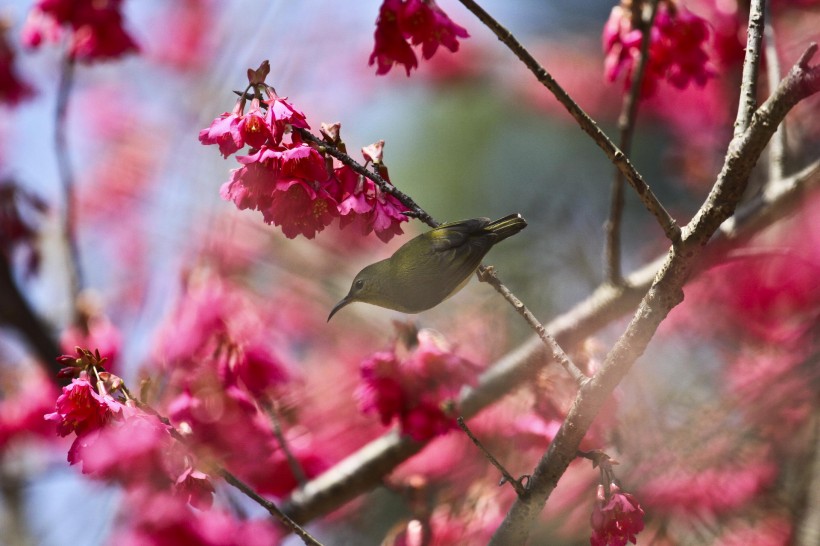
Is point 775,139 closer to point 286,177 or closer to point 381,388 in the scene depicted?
point 381,388

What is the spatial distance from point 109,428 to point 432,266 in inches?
26.2

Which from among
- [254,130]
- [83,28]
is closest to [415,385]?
[254,130]

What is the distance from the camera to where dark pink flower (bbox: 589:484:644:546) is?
47.4 inches

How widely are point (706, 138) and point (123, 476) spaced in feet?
8.83

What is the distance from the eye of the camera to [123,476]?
139 cm

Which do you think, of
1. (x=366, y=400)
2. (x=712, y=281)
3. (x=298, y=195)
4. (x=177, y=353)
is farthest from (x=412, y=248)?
(x=712, y=281)

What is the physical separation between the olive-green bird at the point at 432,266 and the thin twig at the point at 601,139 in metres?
0.40

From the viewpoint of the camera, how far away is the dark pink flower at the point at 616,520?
1205mm

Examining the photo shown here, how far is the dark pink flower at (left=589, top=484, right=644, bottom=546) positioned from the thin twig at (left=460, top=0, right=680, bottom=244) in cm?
38

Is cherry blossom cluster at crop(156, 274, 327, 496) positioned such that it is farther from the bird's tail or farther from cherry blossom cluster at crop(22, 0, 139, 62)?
cherry blossom cluster at crop(22, 0, 139, 62)

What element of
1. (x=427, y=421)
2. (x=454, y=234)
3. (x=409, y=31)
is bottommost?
(x=427, y=421)

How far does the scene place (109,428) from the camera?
3.88 ft

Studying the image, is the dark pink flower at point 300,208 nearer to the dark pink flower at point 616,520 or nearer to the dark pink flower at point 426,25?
the dark pink flower at point 426,25

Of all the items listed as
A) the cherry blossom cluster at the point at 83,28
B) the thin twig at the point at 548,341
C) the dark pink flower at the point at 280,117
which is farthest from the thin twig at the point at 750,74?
the cherry blossom cluster at the point at 83,28
